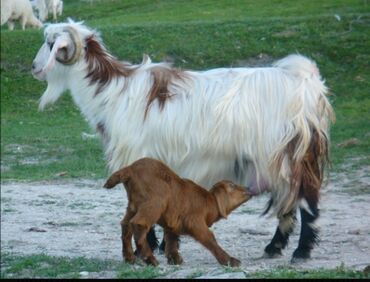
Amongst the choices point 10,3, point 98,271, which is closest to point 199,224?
point 98,271

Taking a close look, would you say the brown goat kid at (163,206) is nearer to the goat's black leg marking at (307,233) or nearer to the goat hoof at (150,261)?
the goat hoof at (150,261)

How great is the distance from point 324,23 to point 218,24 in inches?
88.1

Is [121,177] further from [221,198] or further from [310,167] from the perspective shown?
[310,167]

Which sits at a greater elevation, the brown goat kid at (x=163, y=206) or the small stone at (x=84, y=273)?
the brown goat kid at (x=163, y=206)

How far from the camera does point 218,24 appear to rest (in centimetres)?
2294

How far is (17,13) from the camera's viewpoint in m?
32.1

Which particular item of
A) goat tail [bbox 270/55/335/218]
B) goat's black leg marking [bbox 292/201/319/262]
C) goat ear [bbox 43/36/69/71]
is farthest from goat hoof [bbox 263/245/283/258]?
goat ear [bbox 43/36/69/71]

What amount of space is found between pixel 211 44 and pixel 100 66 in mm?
13448

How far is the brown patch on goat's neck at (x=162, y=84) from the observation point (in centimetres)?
839

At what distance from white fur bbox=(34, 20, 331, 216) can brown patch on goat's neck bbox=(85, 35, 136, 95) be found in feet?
0.82

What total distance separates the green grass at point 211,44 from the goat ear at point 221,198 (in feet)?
30.7

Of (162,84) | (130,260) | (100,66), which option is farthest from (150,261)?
(100,66)

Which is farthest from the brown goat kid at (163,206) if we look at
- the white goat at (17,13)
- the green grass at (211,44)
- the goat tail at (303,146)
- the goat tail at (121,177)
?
the white goat at (17,13)

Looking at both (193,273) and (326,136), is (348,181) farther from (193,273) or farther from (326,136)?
(193,273)
